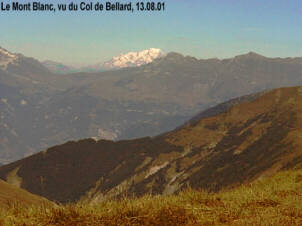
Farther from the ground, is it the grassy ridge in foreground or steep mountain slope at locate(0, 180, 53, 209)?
the grassy ridge in foreground

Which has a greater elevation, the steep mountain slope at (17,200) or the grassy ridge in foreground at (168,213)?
the grassy ridge in foreground at (168,213)

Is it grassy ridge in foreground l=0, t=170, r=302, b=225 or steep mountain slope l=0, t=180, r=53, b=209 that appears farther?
steep mountain slope l=0, t=180, r=53, b=209

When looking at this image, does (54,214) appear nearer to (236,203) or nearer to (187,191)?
(187,191)

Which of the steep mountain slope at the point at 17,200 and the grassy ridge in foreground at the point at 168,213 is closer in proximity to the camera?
the grassy ridge in foreground at the point at 168,213

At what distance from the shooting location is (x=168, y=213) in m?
10.5

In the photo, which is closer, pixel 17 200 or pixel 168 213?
pixel 168 213

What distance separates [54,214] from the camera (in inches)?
398

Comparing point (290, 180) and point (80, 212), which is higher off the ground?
point (80, 212)

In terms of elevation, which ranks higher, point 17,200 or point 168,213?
point 168,213

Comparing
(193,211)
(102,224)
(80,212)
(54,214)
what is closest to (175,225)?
(193,211)

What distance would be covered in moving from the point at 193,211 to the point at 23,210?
4993mm

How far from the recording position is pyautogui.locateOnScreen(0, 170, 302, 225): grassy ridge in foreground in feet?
32.3

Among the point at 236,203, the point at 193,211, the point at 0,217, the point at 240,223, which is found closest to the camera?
the point at 240,223

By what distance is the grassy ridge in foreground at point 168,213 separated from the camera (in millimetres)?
9859
